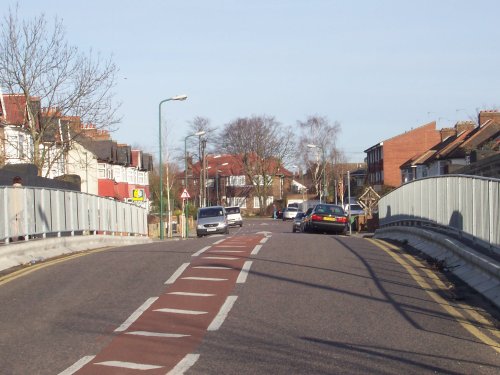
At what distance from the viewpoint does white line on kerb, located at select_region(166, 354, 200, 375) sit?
7.40 metres

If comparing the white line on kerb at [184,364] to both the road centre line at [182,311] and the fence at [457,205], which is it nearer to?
the road centre line at [182,311]

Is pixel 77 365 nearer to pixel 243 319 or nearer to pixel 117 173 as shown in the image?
pixel 243 319

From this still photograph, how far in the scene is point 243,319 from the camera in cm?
1003

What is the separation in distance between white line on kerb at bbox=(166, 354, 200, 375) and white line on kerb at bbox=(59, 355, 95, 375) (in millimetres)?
991

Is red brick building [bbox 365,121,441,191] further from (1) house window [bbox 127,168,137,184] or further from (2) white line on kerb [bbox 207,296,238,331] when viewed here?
(2) white line on kerb [bbox 207,296,238,331]

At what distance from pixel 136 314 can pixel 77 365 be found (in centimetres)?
280

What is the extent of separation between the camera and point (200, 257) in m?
16.9

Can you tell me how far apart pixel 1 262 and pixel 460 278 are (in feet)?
29.9

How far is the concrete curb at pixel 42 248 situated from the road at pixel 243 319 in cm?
68

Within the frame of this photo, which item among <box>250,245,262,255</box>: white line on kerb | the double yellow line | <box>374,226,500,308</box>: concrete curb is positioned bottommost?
the double yellow line

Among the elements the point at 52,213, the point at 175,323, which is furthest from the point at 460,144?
the point at 175,323

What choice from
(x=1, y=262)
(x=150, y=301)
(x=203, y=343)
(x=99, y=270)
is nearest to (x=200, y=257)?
(x=99, y=270)

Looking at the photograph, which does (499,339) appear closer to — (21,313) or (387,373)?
(387,373)

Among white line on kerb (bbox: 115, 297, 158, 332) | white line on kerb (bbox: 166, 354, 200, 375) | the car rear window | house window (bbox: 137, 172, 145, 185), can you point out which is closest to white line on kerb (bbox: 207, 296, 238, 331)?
white line on kerb (bbox: 115, 297, 158, 332)
